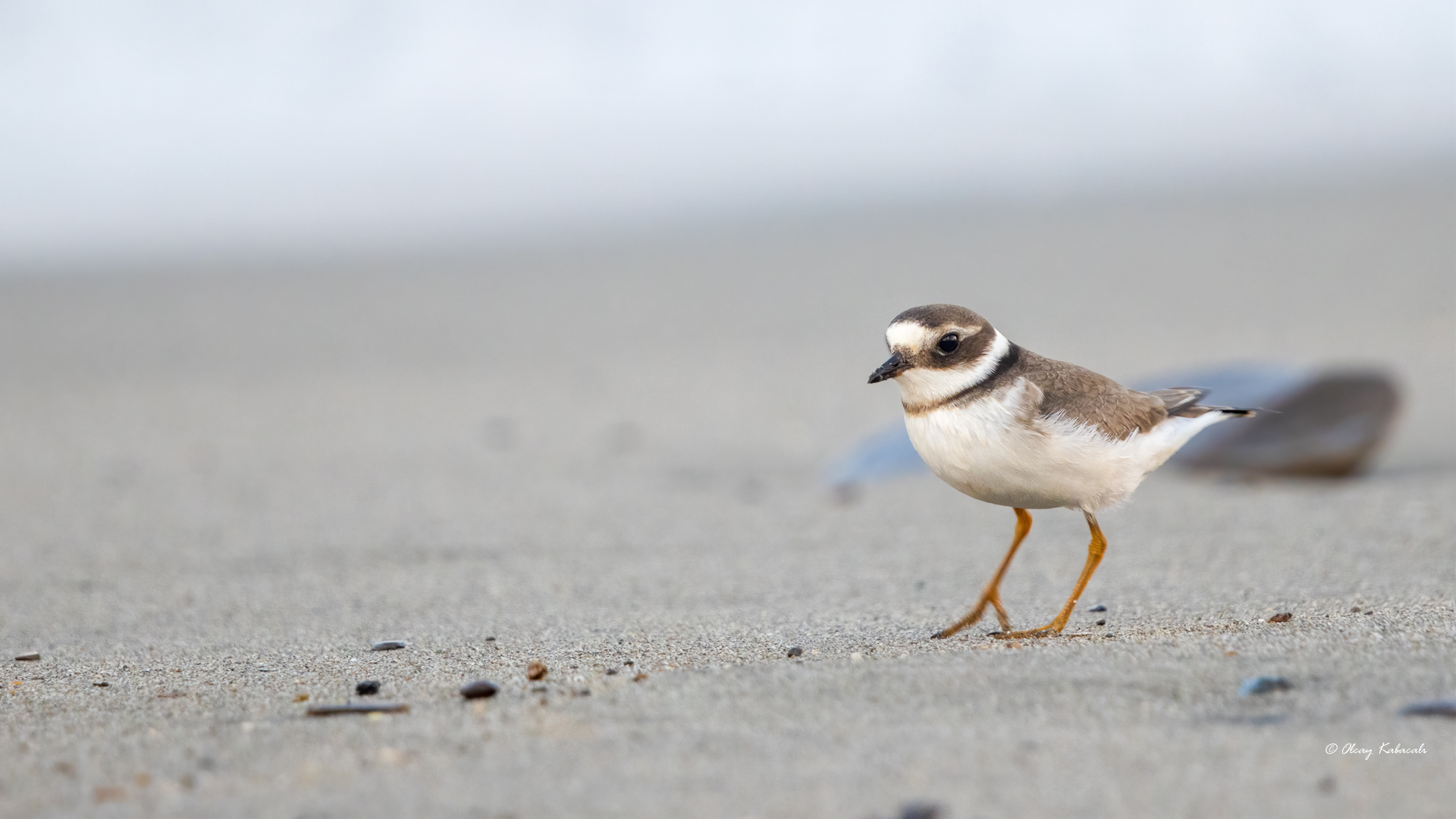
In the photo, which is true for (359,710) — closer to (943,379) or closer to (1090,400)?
(943,379)

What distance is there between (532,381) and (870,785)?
761 centimetres

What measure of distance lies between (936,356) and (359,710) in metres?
1.77

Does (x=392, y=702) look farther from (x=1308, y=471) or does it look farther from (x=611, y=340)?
(x=611, y=340)

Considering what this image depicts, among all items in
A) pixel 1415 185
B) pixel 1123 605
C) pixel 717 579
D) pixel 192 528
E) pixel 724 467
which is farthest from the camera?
pixel 1415 185

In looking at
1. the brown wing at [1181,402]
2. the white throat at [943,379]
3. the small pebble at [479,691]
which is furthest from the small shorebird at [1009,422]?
the small pebble at [479,691]

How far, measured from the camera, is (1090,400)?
12.4 ft

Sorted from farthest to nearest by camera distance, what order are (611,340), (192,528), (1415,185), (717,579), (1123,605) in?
(1415,185) < (611,340) < (192,528) < (717,579) < (1123,605)

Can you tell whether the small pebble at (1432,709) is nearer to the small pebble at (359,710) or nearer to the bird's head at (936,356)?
the bird's head at (936,356)

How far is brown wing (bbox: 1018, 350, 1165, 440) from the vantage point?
3.71 m

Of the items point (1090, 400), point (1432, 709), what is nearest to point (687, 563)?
point (1090, 400)

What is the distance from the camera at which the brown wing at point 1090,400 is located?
12.2 ft

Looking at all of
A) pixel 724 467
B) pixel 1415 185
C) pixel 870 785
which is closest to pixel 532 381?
pixel 724 467

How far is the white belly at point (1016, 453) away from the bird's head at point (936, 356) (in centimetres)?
7

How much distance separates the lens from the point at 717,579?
4.96m
